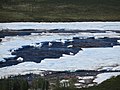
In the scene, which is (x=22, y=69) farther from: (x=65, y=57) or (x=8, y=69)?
(x=65, y=57)

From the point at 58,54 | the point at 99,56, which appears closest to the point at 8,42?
the point at 58,54

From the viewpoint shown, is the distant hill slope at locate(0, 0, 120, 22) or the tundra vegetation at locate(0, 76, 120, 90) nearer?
the tundra vegetation at locate(0, 76, 120, 90)

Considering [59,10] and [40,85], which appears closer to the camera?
[40,85]

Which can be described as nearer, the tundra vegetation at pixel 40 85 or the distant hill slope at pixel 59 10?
the tundra vegetation at pixel 40 85

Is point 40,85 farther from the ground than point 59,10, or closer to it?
farther from the ground

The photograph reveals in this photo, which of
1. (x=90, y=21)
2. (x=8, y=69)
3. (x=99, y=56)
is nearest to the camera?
(x=8, y=69)

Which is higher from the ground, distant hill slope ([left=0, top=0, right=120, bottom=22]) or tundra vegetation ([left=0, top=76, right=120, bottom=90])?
tundra vegetation ([left=0, top=76, right=120, bottom=90])

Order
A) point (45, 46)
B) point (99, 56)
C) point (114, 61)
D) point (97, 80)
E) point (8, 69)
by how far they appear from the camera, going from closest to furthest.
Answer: point (97, 80)
point (8, 69)
point (114, 61)
point (99, 56)
point (45, 46)

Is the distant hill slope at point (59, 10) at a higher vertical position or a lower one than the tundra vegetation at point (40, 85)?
lower
